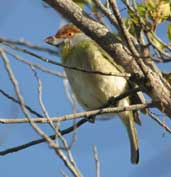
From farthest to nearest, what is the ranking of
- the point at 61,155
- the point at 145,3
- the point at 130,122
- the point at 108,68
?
1. the point at 130,122
2. the point at 108,68
3. the point at 145,3
4. the point at 61,155

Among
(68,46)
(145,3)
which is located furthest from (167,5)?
(68,46)

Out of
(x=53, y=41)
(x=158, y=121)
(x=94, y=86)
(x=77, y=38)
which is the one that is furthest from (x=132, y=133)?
(x=158, y=121)

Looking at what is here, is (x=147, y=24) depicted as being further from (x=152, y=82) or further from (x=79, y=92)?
(x=79, y=92)

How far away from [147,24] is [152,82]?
345 mm

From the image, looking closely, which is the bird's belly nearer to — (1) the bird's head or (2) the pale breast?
(2) the pale breast

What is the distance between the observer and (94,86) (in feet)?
16.9

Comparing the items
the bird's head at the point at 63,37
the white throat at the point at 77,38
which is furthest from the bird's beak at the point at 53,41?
the white throat at the point at 77,38

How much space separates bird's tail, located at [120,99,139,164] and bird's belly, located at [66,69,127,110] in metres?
0.33

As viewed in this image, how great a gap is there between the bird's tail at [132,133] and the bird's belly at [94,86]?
330 mm

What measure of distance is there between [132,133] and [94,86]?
0.69 m

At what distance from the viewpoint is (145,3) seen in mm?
3400

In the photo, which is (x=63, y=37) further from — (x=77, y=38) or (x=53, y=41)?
(x=77, y=38)

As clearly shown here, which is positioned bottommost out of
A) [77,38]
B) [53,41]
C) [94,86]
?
[94,86]

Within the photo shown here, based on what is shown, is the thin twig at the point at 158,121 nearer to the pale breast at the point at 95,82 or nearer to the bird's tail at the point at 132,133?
the pale breast at the point at 95,82
